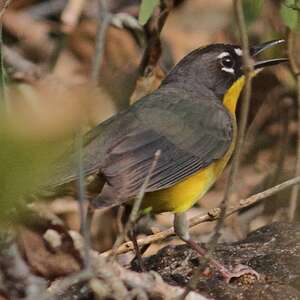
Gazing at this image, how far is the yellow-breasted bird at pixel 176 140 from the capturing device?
5035mm

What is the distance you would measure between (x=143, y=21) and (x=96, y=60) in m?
1.62

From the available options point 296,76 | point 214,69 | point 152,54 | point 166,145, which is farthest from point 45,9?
point 166,145

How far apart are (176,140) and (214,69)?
3.23 feet

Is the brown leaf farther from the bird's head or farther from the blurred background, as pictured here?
the bird's head

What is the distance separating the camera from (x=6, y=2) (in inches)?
224

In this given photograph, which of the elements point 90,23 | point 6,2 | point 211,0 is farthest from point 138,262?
point 211,0

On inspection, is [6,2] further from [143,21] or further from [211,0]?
[211,0]

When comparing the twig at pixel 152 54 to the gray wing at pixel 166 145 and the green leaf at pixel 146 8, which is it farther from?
the green leaf at pixel 146 8

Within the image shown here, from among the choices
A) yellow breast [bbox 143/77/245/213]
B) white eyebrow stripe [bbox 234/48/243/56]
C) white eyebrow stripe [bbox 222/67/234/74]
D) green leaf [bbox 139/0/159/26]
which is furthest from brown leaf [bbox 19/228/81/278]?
white eyebrow stripe [bbox 234/48/243/56]

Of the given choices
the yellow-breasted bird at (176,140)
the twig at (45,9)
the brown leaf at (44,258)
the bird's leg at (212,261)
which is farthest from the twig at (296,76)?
the twig at (45,9)

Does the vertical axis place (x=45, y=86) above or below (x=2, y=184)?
below

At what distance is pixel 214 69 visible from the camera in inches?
254

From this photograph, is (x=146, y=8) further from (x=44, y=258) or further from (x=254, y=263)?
(x=44, y=258)

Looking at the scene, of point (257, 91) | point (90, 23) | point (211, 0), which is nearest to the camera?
point (257, 91)
